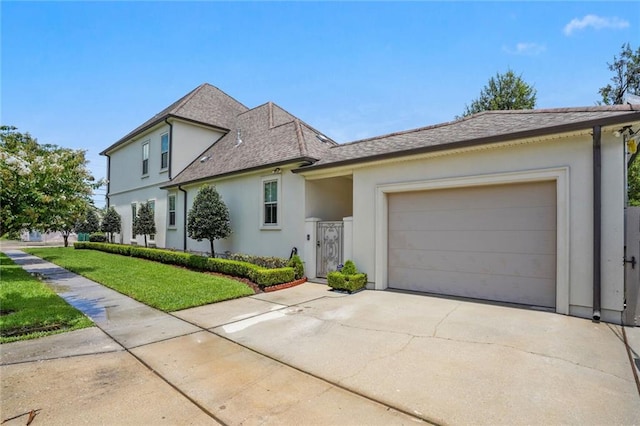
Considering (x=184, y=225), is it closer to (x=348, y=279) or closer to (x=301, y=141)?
(x=301, y=141)

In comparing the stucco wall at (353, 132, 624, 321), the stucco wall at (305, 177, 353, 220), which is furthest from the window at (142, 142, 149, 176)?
the stucco wall at (353, 132, 624, 321)

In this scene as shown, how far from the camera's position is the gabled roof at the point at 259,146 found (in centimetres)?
1123

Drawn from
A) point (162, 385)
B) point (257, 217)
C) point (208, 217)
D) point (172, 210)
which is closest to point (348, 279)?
point (257, 217)

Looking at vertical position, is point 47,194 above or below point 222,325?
above

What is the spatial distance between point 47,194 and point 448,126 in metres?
9.73

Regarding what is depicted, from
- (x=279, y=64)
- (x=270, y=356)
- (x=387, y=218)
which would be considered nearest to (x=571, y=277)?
(x=387, y=218)

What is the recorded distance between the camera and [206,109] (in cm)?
1894

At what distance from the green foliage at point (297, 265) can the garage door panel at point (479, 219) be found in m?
3.14

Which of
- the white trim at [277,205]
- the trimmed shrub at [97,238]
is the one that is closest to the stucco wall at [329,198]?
the white trim at [277,205]

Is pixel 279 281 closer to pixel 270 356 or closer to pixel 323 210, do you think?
pixel 323 210

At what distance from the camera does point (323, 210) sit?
35.8 ft

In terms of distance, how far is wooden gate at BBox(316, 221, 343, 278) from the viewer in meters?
9.73

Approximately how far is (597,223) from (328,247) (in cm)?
647

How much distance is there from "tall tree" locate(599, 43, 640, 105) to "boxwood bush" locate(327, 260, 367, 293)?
90.4ft
